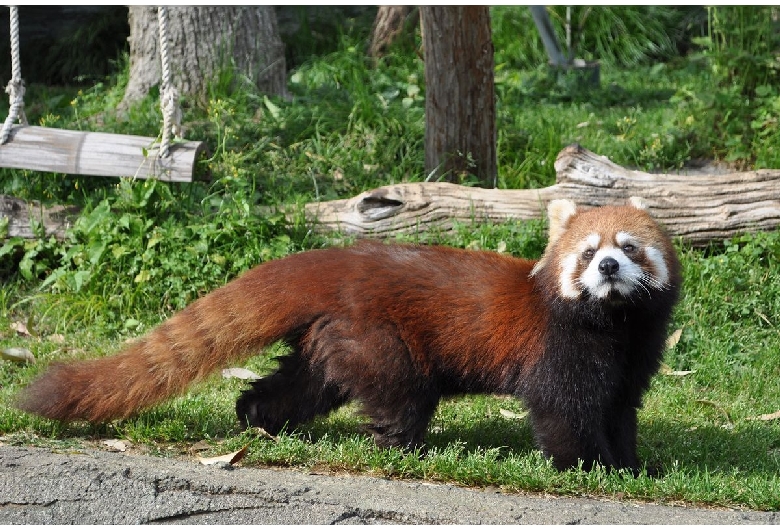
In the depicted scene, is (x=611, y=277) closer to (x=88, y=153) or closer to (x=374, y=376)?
(x=374, y=376)

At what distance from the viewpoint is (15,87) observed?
6.81 metres

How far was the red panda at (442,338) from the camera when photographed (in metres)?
4.68

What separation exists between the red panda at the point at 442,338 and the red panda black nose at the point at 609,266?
89mm

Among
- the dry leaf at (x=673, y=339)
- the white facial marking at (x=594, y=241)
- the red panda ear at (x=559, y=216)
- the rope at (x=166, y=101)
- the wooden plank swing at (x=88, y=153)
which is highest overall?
the rope at (x=166, y=101)

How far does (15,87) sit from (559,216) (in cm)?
398

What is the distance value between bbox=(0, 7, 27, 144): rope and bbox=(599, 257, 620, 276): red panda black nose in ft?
13.8

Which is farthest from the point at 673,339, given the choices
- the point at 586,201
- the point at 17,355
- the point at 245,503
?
the point at 17,355

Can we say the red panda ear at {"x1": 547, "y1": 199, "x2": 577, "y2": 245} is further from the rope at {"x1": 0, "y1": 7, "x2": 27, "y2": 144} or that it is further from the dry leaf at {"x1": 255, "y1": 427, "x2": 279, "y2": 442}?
the rope at {"x1": 0, "y1": 7, "x2": 27, "y2": 144}

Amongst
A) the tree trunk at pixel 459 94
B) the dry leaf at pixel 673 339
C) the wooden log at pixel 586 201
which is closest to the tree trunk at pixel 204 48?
the tree trunk at pixel 459 94

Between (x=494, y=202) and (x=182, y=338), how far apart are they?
2.93 meters

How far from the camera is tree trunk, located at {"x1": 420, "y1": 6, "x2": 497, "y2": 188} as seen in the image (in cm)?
748

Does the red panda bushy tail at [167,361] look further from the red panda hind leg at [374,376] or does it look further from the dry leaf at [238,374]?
the dry leaf at [238,374]

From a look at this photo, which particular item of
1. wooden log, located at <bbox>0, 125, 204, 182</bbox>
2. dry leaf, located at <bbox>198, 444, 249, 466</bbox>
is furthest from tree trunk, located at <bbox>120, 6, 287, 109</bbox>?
dry leaf, located at <bbox>198, 444, 249, 466</bbox>

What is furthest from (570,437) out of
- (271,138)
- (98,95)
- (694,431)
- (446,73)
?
(98,95)
